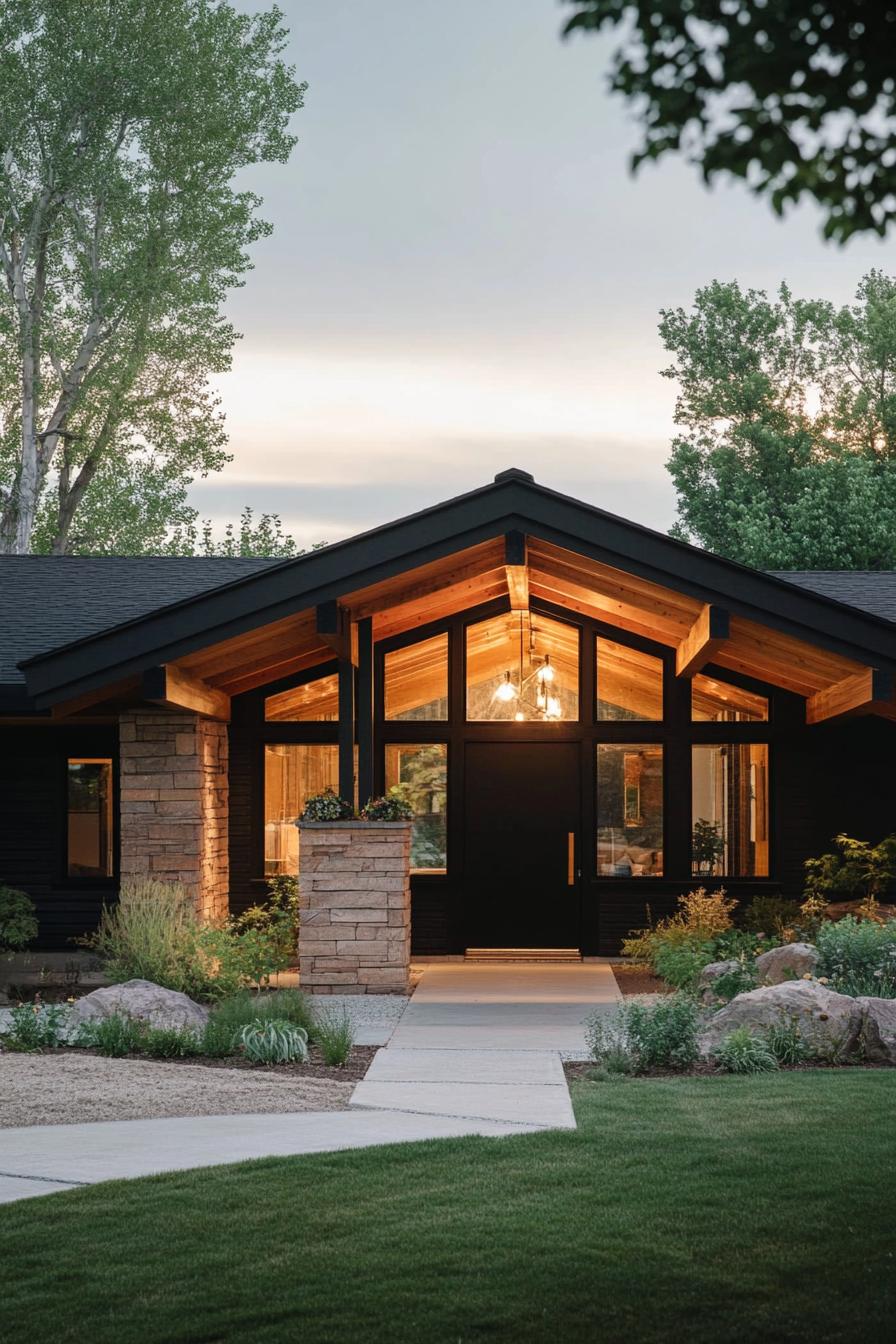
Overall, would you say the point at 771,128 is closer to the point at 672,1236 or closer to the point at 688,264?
the point at 672,1236

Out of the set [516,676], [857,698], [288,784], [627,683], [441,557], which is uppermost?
[441,557]

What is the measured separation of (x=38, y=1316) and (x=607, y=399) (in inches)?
1823

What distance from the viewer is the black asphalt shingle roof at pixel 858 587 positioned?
1545cm

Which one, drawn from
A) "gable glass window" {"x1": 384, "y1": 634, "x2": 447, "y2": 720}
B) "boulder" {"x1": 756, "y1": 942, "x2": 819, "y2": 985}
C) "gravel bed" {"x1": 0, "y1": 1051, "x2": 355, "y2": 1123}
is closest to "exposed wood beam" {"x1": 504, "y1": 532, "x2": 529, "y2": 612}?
"gable glass window" {"x1": 384, "y1": 634, "x2": 447, "y2": 720}

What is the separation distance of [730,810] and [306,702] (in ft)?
14.0

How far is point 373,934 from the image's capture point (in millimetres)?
12172

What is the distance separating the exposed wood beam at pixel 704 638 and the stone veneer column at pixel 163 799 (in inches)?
169

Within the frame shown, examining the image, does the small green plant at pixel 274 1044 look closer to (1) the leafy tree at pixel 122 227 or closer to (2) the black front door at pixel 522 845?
(2) the black front door at pixel 522 845

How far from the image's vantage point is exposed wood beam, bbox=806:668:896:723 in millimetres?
11711

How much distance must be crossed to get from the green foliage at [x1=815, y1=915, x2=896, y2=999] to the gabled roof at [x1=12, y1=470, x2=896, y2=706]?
229 centimetres

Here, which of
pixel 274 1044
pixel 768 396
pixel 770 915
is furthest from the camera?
pixel 768 396

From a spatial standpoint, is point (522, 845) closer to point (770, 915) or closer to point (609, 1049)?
point (770, 915)

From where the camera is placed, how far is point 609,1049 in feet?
29.2

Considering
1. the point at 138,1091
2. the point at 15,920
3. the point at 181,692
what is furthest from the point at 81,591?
the point at 138,1091
